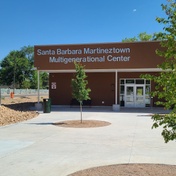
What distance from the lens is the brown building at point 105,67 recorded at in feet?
84.4

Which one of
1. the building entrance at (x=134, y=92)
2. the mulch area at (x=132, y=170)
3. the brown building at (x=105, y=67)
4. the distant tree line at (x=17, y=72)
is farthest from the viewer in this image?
the distant tree line at (x=17, y=72)

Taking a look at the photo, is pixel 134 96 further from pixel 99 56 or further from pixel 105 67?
pixel 99 56

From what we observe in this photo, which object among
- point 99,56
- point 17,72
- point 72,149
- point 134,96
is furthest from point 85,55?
point 17,72

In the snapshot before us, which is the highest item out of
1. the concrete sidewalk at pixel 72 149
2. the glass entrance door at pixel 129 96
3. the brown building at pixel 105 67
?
the brown building at pixel 105 67

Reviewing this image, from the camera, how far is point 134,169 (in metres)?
7.18

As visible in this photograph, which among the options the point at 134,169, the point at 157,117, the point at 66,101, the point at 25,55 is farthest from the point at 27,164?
the point at 25,55

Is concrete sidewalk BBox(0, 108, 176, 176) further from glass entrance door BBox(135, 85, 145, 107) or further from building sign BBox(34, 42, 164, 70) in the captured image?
glass entrance door BBox(135, 85, 145, 107)

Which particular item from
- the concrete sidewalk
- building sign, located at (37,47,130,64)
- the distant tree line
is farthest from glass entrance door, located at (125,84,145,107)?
the distant tree line

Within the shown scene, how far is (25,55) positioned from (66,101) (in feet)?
302

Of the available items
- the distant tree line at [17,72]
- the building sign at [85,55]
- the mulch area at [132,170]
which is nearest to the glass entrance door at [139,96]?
the building sign at [85,55]

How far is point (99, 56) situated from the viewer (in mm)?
26500

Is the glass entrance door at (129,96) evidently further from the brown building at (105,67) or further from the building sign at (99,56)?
the building sign at (99,56)

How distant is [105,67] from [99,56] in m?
1.09

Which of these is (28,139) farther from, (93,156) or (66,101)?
(66,101)
